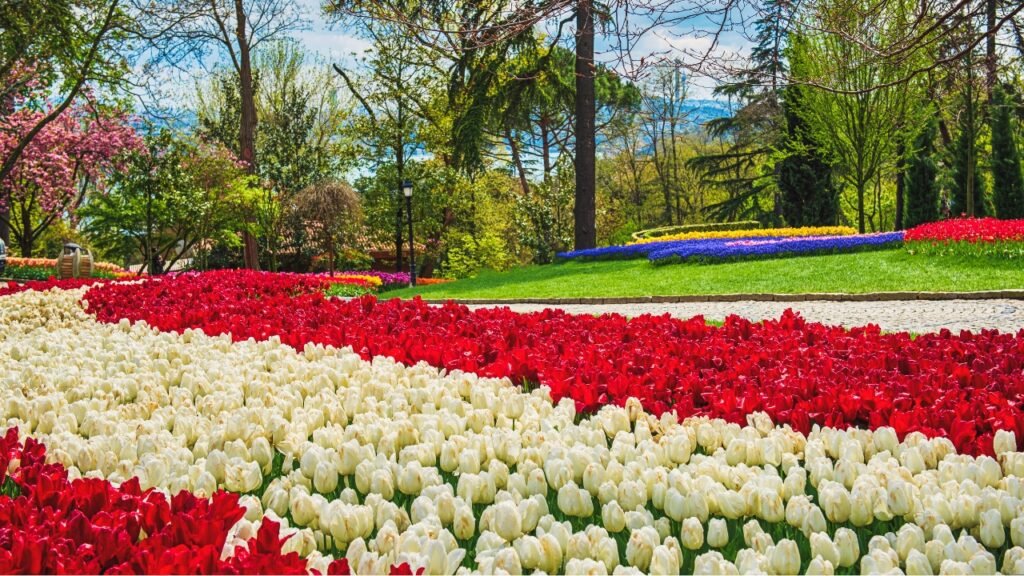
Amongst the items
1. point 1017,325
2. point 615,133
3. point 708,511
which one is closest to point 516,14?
point 708,511

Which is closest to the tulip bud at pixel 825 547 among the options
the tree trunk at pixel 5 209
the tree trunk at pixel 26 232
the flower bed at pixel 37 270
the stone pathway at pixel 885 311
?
the stone pathway at pixel 885 311

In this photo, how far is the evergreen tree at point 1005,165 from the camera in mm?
26141

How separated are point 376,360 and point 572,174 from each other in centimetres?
2725

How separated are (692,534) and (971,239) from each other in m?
13.6

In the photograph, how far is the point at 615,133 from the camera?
37.2 m

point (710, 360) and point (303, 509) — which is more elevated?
point (710, 360)

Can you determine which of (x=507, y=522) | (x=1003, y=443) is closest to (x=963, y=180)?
(x=1003, y=443)

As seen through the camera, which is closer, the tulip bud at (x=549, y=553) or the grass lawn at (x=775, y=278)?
Result: the tulip bud at (x=549, y=553)

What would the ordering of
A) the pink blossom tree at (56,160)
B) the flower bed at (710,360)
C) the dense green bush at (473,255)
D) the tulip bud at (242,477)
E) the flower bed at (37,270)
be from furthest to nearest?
the dense green bush at (473,255), the pink blossom tree at (56,160), the flower bed at (37,270), the flower bed at (710,360), the tulip bud at (242,477)

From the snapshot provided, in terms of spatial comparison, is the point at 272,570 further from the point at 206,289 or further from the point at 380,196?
the point at 380,196

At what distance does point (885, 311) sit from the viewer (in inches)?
377

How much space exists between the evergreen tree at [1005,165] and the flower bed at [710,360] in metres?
24.8

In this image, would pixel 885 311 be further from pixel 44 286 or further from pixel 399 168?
pixel 399 168

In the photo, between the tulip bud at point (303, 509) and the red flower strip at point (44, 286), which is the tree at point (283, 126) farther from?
the tulip bud at point (303, 509)
